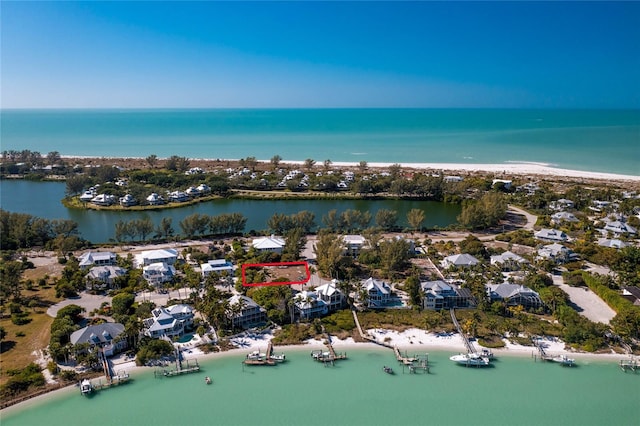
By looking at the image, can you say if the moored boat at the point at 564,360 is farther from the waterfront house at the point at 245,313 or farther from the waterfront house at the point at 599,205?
the waterfront house at the point at 599,205

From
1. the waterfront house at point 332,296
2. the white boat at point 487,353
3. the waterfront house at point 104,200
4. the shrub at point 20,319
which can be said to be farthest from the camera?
the waterfront house at point 104,200

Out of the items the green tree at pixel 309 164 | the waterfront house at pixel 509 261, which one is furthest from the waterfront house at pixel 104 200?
the waterfront house at pixel 509 261

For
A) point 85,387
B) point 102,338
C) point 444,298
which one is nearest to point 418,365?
point 444,298

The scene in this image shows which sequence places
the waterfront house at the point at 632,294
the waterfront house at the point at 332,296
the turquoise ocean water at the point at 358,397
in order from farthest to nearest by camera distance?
the waterfront house at the point at 332,296
the waterfront house at the point at 632,294
the turquoise ocean water at the point at 358,397

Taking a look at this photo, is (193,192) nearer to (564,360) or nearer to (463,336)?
(463,336)

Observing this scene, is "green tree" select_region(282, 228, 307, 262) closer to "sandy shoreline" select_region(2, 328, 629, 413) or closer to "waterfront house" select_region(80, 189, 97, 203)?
"sandy shoreline" select_region(2, 328, 629, 413)
